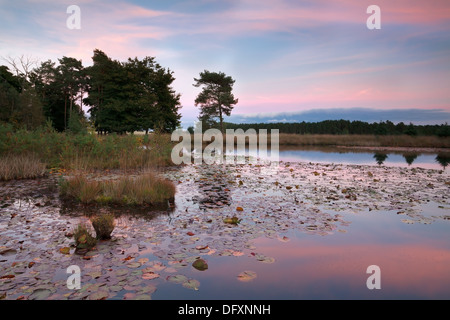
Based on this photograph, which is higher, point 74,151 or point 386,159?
point 74,151

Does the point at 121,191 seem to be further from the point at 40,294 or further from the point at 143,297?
the point at 143,297

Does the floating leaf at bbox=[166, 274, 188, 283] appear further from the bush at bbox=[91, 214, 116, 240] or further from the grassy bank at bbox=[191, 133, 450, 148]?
the grassy bank at bbox=[191, 133, 450, 148]

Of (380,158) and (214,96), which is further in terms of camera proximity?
(214,96)

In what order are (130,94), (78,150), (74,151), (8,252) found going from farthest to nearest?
(130,94) < (78,150) < (74,151) < (8,252)

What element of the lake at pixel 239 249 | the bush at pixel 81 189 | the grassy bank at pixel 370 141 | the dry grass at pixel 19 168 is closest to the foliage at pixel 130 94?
the grassy bank at pixel 370 141

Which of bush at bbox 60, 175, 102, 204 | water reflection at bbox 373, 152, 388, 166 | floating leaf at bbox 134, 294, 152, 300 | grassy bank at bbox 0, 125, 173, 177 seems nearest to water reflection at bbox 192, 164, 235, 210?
bush at bbox 60, 175, 102, 204

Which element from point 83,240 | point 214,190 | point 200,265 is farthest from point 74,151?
→ point 200,265

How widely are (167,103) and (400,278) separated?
39296mm

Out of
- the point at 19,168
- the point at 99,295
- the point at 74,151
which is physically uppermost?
the point at 74,151

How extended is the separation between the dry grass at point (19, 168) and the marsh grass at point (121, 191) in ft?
11.3

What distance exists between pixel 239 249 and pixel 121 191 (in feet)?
14.3

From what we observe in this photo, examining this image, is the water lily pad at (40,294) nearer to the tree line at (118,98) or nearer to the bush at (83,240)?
the bush at (83,240)

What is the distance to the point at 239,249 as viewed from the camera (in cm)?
442

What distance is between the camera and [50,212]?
621 cm
